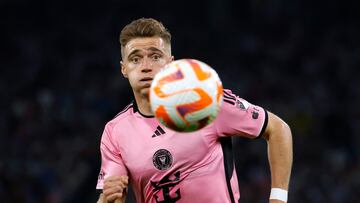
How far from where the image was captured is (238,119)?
4.77 meters

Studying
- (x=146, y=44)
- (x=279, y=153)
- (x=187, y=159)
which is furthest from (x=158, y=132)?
(x=279, y=153)

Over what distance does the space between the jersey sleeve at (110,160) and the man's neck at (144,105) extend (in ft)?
0.81

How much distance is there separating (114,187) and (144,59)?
801 mm

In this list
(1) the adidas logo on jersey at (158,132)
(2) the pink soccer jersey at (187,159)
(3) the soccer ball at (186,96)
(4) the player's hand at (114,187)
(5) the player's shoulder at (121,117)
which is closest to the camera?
(3) the soccer ball at (186,96)

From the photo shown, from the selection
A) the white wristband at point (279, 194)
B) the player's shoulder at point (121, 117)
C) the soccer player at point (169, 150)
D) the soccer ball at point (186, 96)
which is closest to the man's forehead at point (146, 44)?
the soccer player at point (169, 150)

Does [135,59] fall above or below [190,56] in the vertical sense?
above

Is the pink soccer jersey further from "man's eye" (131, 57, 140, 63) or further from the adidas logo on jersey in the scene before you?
"man's eye" (131, 57, 140, 63)

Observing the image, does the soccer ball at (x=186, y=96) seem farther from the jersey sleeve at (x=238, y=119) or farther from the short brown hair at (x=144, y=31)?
the short brown hair at (x=144, y=31)

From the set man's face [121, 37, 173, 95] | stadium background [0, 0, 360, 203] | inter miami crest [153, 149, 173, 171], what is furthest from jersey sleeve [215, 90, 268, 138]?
stadium background [0, 0, 360, 203]

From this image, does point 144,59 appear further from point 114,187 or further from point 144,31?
point 114,187

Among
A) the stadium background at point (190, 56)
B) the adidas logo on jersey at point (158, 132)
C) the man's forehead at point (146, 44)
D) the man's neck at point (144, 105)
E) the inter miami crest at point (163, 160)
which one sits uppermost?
the man's forehead at point (146, 44)

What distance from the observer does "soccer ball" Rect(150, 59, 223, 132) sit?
4.02 meters

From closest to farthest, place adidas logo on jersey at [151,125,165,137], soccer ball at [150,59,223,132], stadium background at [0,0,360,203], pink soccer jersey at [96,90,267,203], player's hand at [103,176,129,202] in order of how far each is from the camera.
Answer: soccer ball at [150,59,223,132] < player's hand at [103,176,129,202] < pink soccer jersey at [96,90,267,203] < adidas logo on jersey at [151,125,165,137] < stadium background at [0,0,360,203]

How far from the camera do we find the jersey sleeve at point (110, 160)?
4828mm
